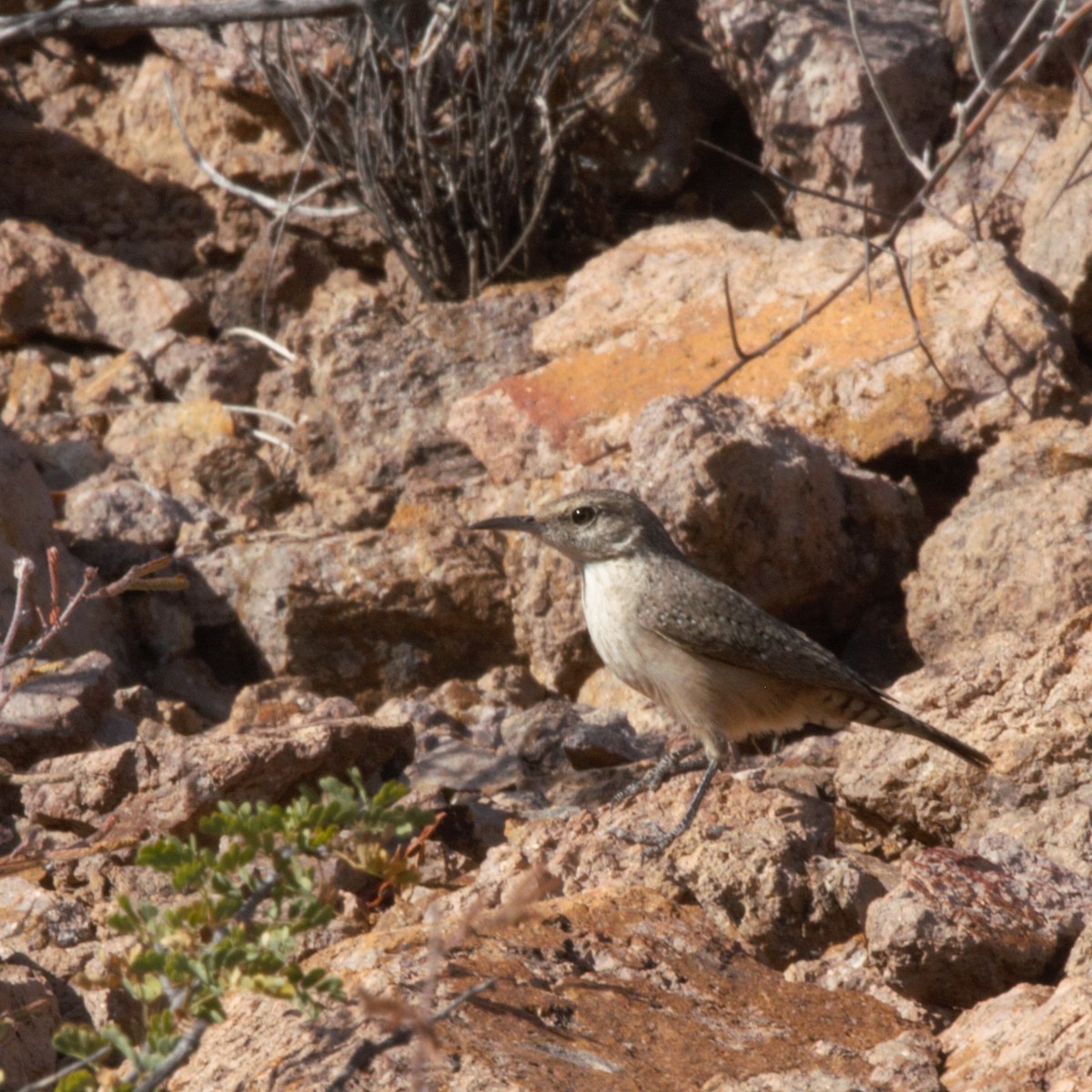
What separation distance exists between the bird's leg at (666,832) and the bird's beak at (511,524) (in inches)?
50.3

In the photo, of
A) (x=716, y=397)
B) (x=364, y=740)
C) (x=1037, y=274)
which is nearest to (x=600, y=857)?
(x=364, y=740)

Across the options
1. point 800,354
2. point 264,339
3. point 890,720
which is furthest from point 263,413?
point 890,720

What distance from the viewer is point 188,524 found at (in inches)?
305

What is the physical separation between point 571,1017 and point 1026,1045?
965mm

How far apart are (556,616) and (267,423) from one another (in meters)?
2.85

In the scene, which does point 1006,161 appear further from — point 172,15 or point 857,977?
point 857,977

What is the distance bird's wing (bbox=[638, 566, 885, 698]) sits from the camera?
18.6 feet

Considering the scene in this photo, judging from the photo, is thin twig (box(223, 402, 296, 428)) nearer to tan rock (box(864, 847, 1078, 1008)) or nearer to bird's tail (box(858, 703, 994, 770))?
bird's tail (box(858, 703, 994, 770))

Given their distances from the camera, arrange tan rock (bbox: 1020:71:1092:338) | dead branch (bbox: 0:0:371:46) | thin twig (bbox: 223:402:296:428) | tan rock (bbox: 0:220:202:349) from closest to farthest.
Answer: dead branch (bbox: 0:0:371:46)
tan rock (bbox: 1020:71:1092:338)
thin twig (bbox: 223:402:296:428)
tan rock (bbox: 0:220:202:349)

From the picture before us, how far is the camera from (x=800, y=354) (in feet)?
25.5

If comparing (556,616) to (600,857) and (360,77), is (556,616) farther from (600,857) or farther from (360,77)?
(360,77)

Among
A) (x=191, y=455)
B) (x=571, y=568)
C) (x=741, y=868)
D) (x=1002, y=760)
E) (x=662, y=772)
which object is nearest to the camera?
(x=741, y=868)

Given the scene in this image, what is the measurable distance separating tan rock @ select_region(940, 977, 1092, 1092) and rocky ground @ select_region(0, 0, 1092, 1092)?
1 cm

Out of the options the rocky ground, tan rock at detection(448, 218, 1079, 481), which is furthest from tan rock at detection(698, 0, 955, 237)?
tan rock at detection(448, 218, 1079, 481)
